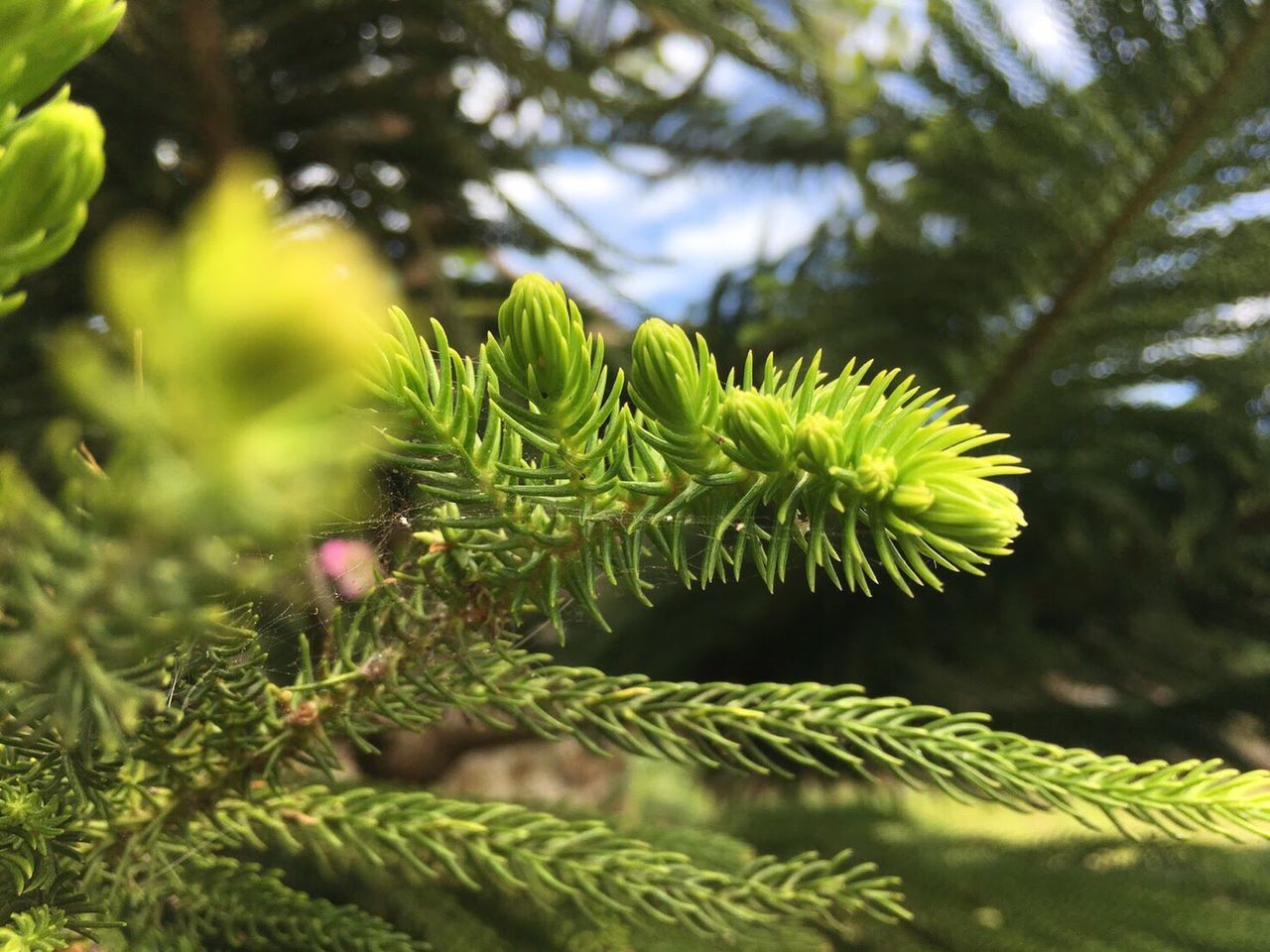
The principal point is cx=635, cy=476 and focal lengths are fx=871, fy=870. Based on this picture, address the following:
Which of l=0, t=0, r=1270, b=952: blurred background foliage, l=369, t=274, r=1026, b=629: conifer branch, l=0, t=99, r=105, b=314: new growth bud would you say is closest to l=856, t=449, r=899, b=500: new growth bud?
l=369, t=274, r=1026, b=629: conifer branch

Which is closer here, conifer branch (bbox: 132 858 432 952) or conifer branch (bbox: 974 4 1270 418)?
conifer branch (bbox: 132 858 432 952)

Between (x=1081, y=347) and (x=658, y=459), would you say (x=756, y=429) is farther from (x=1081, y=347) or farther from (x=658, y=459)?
(x=1081, y=347)

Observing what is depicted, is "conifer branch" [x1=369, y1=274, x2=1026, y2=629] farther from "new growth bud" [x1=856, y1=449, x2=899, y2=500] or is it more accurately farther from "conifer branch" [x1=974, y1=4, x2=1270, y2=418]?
"conifer branch" [x1=974, y1=4, x2=1270, y2=418]

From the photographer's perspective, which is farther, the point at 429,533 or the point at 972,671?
the point at 972,671

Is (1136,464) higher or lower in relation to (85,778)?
higher

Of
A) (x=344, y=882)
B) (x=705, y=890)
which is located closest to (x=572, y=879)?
(x=705, y=890)

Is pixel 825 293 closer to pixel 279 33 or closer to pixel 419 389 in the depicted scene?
pixel 279 33

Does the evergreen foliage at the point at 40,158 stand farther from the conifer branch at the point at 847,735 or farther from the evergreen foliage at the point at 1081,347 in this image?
the evergreen foliage at the point at 1081,347
